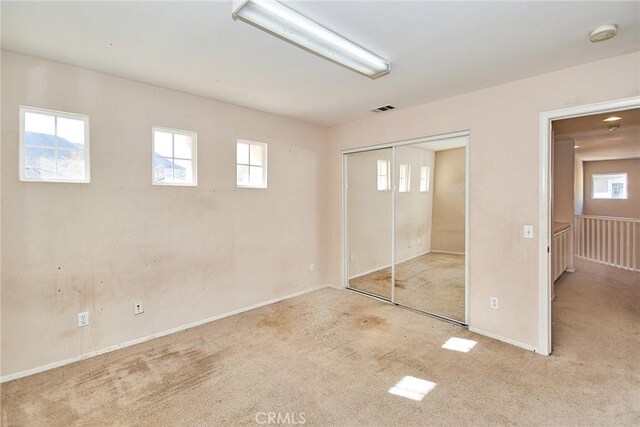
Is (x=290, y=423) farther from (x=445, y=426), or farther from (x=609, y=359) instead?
(x=609, y=359)

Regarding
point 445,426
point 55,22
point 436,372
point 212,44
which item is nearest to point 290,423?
point 445,426

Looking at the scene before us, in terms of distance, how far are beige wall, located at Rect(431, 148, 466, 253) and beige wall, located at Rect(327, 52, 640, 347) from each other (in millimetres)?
233

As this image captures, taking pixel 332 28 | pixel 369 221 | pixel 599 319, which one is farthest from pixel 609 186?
pixel 332 28

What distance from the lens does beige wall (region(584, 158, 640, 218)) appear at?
7648 millimetres

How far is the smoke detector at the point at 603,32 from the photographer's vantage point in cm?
188

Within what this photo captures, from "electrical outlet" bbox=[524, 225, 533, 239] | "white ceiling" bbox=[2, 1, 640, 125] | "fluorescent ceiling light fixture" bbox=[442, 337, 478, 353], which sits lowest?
"fluorescent ceiling light fixture" bbox=[442, 337, 478, 353]

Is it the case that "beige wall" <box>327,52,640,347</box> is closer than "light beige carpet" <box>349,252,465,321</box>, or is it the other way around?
"beige wall" <box>327,52,640,347</box>

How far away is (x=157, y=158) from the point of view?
119 inches

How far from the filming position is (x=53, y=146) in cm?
248

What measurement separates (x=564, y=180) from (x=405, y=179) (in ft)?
11.8

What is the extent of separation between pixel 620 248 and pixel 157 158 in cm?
802

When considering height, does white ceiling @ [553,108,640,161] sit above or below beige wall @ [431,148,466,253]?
above

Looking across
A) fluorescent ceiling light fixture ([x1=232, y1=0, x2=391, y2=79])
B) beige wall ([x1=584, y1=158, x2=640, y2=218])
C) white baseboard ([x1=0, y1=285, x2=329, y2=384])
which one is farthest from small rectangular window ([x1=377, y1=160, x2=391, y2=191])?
beige wall ([x1=584, y1=158, x2=640, y2=218])

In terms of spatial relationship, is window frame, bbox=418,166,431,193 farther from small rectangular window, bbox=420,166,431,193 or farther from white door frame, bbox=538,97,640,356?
white door frame, bbox=538,97,640,356
